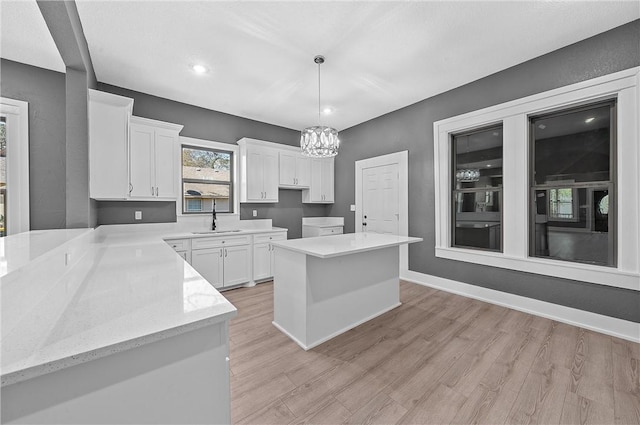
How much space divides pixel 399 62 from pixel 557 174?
7.29ft

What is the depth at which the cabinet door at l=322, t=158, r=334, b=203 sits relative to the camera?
17.9ft

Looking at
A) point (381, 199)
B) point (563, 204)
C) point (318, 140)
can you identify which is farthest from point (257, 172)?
point (563, 204)

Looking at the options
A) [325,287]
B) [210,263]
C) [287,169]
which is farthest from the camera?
[287,169]

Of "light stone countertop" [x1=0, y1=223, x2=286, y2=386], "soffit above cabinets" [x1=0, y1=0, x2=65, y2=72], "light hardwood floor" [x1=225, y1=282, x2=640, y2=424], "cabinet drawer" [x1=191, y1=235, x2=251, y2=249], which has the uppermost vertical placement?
"soffit above cabinets" [x1=0, y1=0, x2=65, y2=72]

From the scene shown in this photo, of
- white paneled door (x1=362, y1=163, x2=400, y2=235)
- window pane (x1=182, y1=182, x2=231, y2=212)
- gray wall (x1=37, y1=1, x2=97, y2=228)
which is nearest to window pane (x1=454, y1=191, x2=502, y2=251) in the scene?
white paneled door (x1=362, y1=163, x2=400, y2=235)

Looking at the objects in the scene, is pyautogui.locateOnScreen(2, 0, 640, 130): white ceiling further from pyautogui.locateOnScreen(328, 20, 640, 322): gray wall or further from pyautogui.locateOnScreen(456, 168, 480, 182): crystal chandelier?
pyautogui.locateOnScreen(456, 168, 480, 182): crystal chandelier

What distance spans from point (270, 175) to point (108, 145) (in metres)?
2.31

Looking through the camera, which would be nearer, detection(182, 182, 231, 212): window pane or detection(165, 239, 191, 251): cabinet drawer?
detection(165, 239, 191, 251): cabinet drawer

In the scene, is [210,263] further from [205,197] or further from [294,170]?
[294,170]

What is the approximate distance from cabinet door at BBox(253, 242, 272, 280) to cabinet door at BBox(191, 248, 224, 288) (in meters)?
0.52

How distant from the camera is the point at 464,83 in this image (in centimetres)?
347

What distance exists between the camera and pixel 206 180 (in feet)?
13.9

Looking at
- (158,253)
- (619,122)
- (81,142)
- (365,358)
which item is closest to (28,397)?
(158,253)

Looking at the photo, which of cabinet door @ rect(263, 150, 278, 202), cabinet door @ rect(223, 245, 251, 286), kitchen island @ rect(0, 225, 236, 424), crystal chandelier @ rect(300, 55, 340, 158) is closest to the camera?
kitchen island @ rect(0, 225, 236, 424)
